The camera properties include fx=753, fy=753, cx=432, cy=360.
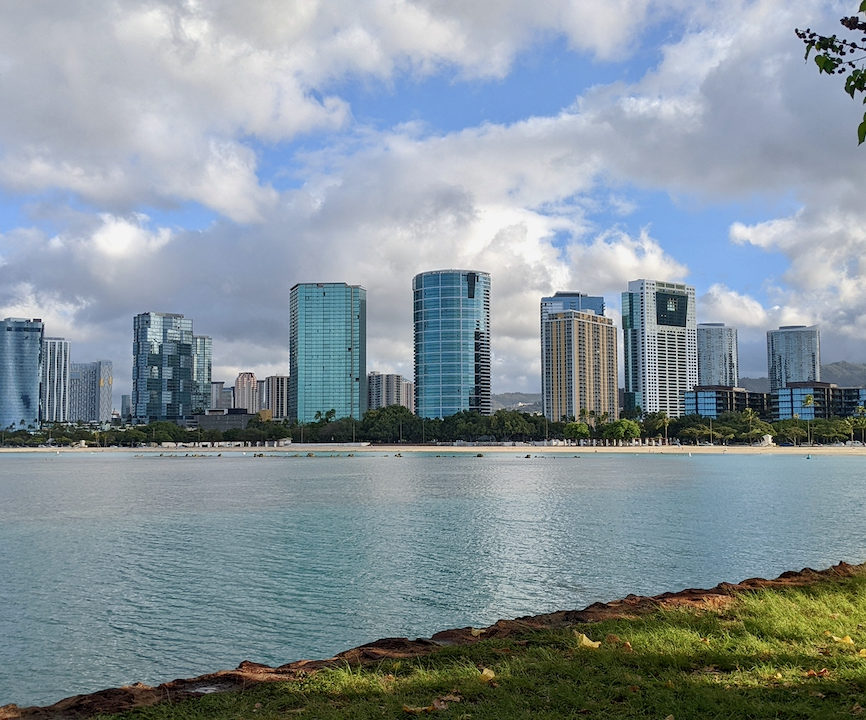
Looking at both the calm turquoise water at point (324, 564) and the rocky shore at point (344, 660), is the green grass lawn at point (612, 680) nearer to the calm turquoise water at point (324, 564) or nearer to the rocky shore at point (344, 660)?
the rocky shore at point (344, 660)

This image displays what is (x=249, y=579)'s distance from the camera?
76.3 feet

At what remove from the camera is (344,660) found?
34.8ft

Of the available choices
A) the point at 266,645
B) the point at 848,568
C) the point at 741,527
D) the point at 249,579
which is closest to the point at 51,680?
the point at 266,645

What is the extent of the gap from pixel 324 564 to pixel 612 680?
17969mm

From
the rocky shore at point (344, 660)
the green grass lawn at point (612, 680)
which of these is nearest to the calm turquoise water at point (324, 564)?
the rocky shore at point (344, 660)

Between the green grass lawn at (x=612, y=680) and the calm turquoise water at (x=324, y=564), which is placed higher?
the green grass lawn at (x=612, y=680)

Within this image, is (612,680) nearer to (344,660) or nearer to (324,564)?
(344,660)

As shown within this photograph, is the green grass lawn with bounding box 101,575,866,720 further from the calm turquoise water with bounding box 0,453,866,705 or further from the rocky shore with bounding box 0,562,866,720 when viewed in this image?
the calm turquoise water with bounding box 0,453,866,705

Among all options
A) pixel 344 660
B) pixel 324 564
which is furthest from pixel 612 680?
pixel 324 564

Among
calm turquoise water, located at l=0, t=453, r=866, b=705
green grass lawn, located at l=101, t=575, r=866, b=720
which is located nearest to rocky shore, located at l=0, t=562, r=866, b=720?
green grass lawn, located at l=101, t=575, r=866, b=720

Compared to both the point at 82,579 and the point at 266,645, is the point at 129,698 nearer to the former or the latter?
the point at 266,645

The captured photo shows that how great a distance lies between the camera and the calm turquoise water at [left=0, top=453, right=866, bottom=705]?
16.3 m

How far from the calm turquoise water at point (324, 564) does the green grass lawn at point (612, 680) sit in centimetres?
611

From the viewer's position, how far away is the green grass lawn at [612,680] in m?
8.04
